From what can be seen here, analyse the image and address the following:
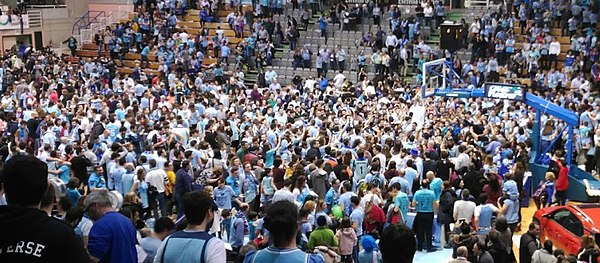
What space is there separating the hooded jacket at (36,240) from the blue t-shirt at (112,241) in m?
1.84

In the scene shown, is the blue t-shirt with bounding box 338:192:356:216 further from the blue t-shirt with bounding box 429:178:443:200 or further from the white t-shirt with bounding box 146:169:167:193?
the white t-shirt with bounding box 146:169:167:193

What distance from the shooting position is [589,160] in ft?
63.9

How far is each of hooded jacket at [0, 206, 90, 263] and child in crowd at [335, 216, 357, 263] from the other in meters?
7.40

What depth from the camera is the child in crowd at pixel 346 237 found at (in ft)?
34.6

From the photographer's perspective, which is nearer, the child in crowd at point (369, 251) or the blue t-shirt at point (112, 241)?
the blue t-shirt at point (112, 241)

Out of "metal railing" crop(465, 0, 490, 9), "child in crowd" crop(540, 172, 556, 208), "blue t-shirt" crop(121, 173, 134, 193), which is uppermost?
"metal railing" crop(465, 0, 490, 9)

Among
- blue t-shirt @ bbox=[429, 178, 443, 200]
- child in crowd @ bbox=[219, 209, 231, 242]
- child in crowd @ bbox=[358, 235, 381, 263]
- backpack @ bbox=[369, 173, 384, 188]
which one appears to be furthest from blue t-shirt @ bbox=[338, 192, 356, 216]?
child in crowd @ bbox=[358, 235, 381, 263]

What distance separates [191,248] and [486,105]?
758 inches

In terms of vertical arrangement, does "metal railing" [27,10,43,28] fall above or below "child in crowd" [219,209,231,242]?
above

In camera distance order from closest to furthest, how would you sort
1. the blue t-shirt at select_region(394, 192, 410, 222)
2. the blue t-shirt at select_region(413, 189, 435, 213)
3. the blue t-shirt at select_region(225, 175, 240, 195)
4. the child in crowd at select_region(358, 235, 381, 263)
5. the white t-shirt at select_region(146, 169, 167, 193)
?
the child in crowd at select_region(358, 235, 381, 263)
the blue t-shirt at select_region(394, 192, 410, 222)
the blue t-shirt at select_region(413, 189, 435, 213)
the blue t-shirt at select_region(225, 175, 240, 195)
the white t-shirt at select_region(146, 169, 167, 193)

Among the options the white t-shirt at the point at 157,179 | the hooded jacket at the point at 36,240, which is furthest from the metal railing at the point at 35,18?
the hooded jacket at the point at 36,240

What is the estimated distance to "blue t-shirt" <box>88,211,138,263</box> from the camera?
16.9 ft

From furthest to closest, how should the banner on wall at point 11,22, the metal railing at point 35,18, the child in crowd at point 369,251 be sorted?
the metal railing at point 35,18 < the banner on wall at point 11,22 < the child in crowd at point 369,251

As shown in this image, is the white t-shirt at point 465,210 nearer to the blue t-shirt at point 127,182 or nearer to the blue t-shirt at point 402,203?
the blue t-shirt at point 402,203
